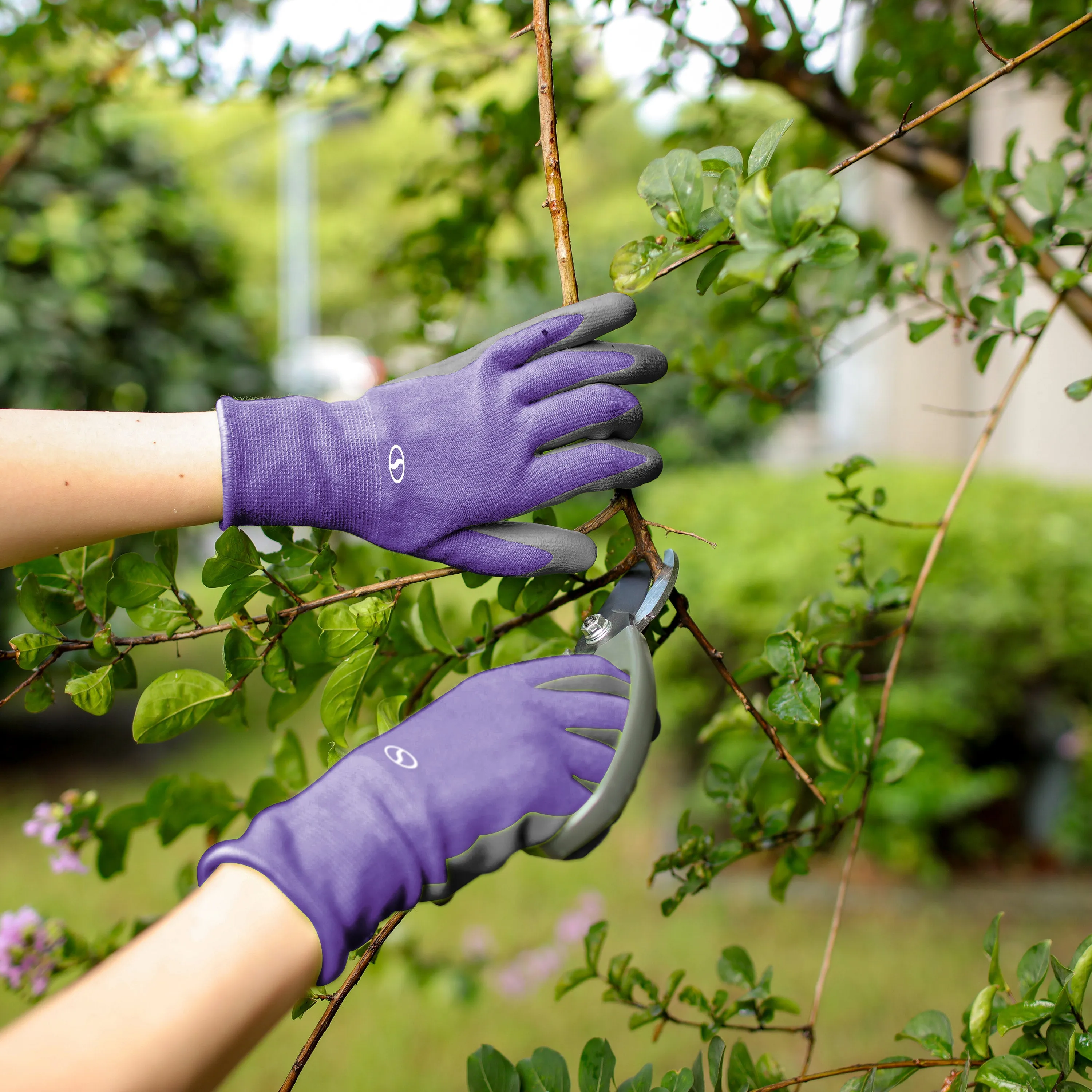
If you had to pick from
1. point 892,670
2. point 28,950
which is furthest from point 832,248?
point 28,950

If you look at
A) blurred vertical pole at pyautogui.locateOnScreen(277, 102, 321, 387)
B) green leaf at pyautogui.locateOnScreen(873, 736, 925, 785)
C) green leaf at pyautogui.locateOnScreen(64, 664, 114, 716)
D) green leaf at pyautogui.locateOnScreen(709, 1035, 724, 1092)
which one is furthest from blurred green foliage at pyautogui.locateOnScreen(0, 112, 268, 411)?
blurred vertical pole at pyautogui.locateOnScreen(277, 102, 321, 387)

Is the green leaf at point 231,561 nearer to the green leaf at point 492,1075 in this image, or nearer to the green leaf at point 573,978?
the green leaf at point 492,1075

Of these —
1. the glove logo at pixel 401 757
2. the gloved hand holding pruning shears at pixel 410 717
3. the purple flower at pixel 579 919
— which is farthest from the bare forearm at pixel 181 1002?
the purple flower at pixel 579 919

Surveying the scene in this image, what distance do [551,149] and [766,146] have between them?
0.73ft

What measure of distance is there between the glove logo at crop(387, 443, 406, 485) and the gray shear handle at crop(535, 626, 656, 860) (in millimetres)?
325

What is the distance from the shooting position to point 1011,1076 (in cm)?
73

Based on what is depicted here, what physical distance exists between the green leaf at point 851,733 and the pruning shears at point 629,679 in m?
0.29

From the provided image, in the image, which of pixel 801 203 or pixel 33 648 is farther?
pixel 33 648

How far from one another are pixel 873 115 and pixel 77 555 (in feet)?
5.99

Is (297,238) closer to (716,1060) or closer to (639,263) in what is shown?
(639,263)

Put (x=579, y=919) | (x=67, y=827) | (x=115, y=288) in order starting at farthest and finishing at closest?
(x=115, y=288)
(x=579, y=919)
(x=67, y=827)

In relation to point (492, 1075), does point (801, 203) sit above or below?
above

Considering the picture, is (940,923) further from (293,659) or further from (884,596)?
(293,659)

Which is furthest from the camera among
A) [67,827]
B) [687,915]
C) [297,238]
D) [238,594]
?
[297,238]
